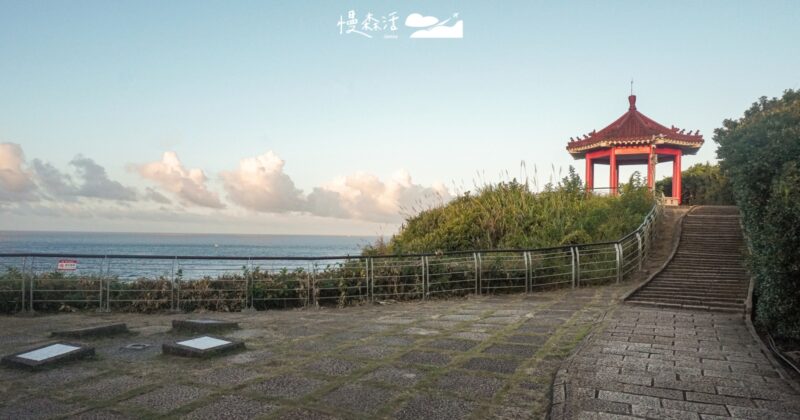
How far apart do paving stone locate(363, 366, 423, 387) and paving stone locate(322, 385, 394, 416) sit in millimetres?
211

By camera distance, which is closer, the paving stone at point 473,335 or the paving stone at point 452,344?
the paving stone at point 452,344

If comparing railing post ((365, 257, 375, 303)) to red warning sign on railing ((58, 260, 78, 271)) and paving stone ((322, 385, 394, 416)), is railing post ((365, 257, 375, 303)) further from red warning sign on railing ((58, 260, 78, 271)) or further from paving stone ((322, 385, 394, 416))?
paving stone ((322, 385, 394, 416))

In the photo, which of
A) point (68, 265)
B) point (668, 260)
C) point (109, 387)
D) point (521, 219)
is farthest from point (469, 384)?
point (521, 219)

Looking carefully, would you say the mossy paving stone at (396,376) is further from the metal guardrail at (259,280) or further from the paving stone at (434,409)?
the metal guardrail at (259,280)

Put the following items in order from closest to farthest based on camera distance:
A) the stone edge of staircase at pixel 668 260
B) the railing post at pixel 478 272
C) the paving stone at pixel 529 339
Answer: the paving stone at pixel 529 339, the stone edge of staircase at pixel 668 260, the railing post at pixel 478 272

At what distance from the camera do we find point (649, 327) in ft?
21.5

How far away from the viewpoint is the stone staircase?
343 inches

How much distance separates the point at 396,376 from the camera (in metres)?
4.32

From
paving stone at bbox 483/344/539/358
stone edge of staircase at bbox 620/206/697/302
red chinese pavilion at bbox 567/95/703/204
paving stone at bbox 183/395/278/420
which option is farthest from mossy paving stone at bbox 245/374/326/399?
red chinese pavilion at bbox 567/95/703/204

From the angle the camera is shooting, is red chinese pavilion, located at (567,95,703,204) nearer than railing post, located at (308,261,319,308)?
No

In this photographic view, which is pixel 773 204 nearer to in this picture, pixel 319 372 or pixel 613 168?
pixel 319 372

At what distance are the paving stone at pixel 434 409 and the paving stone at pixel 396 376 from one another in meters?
0.37

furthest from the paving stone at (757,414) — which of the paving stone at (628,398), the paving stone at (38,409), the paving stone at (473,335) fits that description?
the paving stone at (38,409)

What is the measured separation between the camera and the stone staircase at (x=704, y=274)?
28.6 ft
